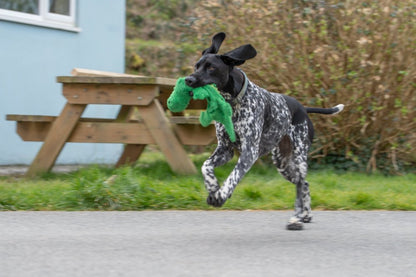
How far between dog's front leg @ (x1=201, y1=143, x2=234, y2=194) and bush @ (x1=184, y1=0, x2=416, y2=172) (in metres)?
4.16

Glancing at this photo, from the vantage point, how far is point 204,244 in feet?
15.4

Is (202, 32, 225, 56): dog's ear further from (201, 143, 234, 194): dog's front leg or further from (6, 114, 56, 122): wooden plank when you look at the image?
(6, 114, 56, 122): wooden plank

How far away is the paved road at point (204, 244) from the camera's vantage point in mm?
3986

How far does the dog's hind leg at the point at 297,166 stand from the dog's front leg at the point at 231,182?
74 centimetres

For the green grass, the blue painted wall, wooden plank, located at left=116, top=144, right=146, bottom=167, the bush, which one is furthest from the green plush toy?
the blue painted wall

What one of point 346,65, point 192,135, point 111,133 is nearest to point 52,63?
point 111,133

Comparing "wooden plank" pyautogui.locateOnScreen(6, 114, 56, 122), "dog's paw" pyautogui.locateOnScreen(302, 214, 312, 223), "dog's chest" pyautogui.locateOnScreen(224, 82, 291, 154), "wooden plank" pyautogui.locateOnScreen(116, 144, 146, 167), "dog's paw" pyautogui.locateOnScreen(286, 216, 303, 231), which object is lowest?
"wooden plank" pyautogui.locateOnScreen(116, 144, 146, 167)

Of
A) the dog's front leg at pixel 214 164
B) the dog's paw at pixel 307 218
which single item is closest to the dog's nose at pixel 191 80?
the dog's front leg at pixel 214 164

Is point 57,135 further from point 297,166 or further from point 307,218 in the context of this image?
point 307,218

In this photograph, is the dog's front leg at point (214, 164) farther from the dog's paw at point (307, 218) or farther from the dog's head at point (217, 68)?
the dog's paw at point (307, 218)

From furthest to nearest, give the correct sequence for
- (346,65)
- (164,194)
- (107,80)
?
(346,65)
(107,80)
(164,194)

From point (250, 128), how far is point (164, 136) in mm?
2973

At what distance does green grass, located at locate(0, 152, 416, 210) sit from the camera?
622 cm

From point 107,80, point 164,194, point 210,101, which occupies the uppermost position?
point 210,101
